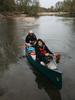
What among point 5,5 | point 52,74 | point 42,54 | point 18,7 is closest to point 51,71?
point 52,74

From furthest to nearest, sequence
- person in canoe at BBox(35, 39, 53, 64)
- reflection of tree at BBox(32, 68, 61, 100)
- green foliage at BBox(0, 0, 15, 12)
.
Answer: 1. green foliage at BBox(0, 0, 15, 12)
2. person in canoe at BBox(35, 39, 53, 64)
3. reflection of tree at BBox(32, 68, 61, 100)

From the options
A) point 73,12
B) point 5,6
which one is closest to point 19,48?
point 5,6

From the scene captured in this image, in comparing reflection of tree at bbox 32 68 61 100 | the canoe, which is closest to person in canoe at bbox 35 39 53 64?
the canoe

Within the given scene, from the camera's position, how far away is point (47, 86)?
43.4 feet

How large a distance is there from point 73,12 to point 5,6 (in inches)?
1416

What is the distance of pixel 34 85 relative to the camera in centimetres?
1354

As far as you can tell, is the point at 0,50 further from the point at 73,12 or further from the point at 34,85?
the point at 73,12

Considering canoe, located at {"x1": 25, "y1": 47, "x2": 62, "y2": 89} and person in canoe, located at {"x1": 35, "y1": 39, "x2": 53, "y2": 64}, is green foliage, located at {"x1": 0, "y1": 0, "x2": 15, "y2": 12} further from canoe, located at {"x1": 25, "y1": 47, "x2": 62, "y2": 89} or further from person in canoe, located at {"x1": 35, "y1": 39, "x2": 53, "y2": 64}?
person in canoe, located at {"x1": 35, "y1": 39, "x2": 53, "y2": 64}

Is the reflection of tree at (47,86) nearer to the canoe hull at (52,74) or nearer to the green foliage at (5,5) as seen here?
the canoe hull at (52,74)

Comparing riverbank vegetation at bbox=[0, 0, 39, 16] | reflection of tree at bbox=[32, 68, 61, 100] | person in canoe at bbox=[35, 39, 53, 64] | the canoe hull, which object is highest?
person in canoe at bbox=[35, 39, 53, 64]

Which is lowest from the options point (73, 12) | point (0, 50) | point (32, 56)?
point (73, 12)

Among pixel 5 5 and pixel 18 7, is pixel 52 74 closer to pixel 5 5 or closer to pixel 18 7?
pixel 5 5

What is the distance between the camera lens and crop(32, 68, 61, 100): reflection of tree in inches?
477

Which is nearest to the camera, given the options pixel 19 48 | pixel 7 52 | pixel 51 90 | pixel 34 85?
pixel 51 90
